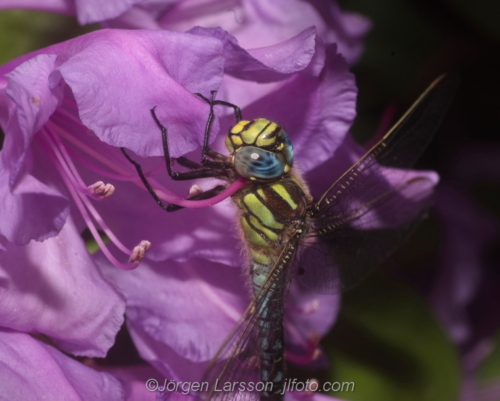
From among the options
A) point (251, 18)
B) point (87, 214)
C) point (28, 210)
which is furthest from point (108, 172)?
point (251, 18)

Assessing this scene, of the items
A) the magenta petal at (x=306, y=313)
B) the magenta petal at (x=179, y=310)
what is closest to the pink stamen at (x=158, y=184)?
the magenta petal at (x=179, y=310)

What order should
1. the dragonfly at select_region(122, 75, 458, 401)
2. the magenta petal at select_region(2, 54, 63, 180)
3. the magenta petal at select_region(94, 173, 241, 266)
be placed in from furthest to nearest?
1. the magenta petal at select_region(94, 173, 241, 266)
2. the dragonfly at select_region(122, 75, 458, 401)
3. the magenta petal at select_region(2, 54, 63, 180)

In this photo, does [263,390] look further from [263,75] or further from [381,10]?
[381,10]

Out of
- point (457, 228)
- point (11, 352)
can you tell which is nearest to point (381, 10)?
point (457, 228)

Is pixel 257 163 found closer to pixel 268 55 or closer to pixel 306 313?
pixel 268 55

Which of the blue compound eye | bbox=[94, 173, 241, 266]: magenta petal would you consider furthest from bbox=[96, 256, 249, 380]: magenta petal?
the blue compound eye

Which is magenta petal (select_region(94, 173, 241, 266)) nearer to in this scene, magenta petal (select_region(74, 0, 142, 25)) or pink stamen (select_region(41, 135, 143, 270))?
pink stamen (select_region(41, 135, 143, 270))
